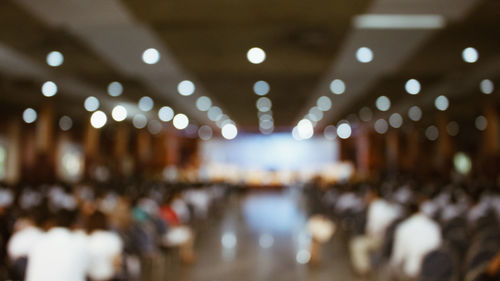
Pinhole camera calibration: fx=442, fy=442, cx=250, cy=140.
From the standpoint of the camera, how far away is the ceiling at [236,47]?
22.1 ft

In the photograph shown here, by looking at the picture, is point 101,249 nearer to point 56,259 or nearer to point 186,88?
point 56,259

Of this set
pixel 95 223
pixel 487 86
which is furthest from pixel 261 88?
pixel 95 223

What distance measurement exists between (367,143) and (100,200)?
82.2 ft


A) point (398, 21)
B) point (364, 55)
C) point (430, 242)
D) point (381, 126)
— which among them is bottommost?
point (430, 242)

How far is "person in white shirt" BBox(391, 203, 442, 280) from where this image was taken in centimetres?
557

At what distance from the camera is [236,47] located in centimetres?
934

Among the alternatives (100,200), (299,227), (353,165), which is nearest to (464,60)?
(299,227)

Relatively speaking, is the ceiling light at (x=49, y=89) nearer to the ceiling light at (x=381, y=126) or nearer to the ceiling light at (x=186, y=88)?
the ceiling light at (x=186, y=88)

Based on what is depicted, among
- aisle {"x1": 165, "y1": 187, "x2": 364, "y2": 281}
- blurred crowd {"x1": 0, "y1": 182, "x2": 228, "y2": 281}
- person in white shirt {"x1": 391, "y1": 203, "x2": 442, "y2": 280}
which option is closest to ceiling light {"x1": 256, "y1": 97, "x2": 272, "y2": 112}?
aisle {"x1": 165, "y1": 187, "x2": 364, "y2": 281}

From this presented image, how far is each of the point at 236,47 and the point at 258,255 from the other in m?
4.35

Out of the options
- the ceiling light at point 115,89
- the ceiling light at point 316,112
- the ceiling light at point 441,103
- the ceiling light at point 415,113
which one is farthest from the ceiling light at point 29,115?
the ceiling light at point 415,113

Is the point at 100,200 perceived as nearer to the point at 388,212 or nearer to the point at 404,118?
the point at 388,212

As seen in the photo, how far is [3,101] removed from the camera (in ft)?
51.3

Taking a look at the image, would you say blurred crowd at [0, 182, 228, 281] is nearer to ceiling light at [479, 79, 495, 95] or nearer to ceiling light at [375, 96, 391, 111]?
ceiling light at [479, 79, 495, 95]
